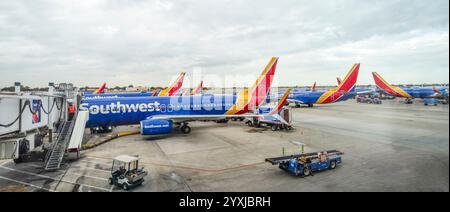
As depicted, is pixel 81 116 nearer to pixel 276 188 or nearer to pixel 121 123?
pixel 121 123

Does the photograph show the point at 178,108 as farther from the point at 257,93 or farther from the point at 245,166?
the point at 245,166

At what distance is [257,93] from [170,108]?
10.3m

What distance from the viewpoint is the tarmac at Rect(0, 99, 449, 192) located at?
1080cm

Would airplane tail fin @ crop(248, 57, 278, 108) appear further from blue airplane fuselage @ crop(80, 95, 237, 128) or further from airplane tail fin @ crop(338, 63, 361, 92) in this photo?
airplane tail fin @ crop(338, 63, 361, 92)

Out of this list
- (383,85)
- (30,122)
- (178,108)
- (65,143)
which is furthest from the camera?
(383,85)

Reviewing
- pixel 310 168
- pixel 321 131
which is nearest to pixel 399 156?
pixel 310 168

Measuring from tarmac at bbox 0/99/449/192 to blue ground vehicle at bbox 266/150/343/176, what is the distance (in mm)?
344

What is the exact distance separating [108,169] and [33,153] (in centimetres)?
585

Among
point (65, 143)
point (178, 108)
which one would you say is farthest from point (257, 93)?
point (65, 143)

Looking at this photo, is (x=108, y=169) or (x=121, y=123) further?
(x=121, y=123)

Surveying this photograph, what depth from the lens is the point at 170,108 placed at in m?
25.0

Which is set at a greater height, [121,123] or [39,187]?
[121,123]
